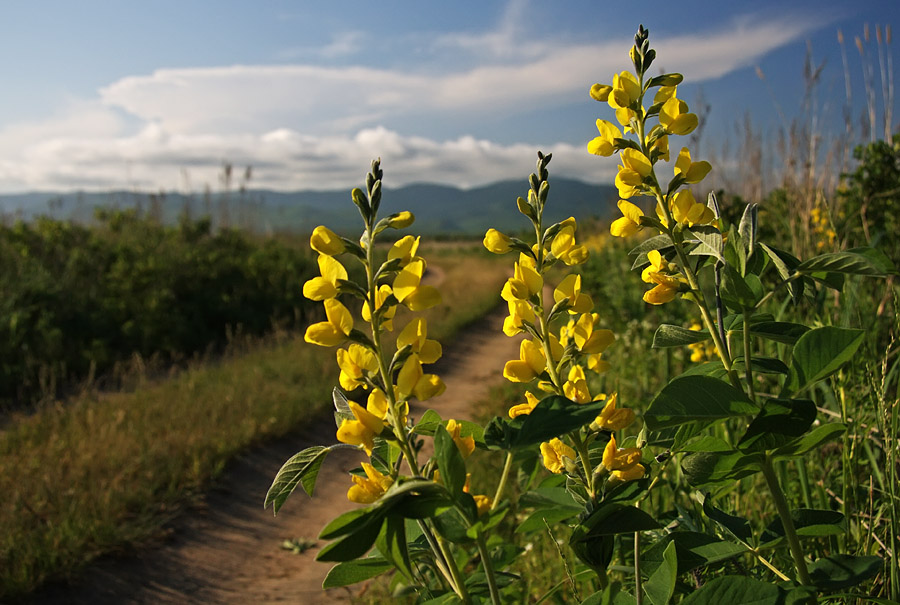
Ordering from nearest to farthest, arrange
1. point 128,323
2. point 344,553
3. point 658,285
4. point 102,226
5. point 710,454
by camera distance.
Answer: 1. point 344,553
2. point 710,454
3. point 658,285
4. point 128,323
5. point 102,226

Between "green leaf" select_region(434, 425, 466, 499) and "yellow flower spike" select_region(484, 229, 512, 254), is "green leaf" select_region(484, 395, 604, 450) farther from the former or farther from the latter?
"yellow flower spike" select_region(484, 229, 512, 254)

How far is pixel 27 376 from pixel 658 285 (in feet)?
23.1

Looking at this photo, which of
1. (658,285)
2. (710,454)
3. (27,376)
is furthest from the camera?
(27,376)

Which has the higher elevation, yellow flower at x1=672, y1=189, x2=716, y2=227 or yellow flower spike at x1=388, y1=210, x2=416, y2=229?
yellow flower at x1=672, y1=189, x2=716, y2=227

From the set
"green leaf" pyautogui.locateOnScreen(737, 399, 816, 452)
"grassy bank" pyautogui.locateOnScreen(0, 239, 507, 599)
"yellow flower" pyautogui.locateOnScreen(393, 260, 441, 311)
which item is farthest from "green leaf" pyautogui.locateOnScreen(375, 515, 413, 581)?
"grassy bank" pyautogui.locateOnScreen(0, 239, 507, 599)

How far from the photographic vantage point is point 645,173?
3.43 ft

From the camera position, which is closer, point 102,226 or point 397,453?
point 397,453

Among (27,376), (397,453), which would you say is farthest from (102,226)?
(397,453)

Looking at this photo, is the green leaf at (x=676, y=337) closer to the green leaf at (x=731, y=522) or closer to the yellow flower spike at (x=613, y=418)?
the yellow flower spike at (x=613, y=418)

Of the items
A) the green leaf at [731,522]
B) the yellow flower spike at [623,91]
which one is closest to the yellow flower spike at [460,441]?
the green leaf at [731,522]

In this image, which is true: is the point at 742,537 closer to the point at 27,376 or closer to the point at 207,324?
the point at 27,376

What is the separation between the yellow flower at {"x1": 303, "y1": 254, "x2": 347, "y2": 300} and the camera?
0.85 meters

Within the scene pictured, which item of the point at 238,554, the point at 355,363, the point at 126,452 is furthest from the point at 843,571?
the point at 126,452

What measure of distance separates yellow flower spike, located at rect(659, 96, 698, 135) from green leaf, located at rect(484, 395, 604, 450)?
1.91 feet
